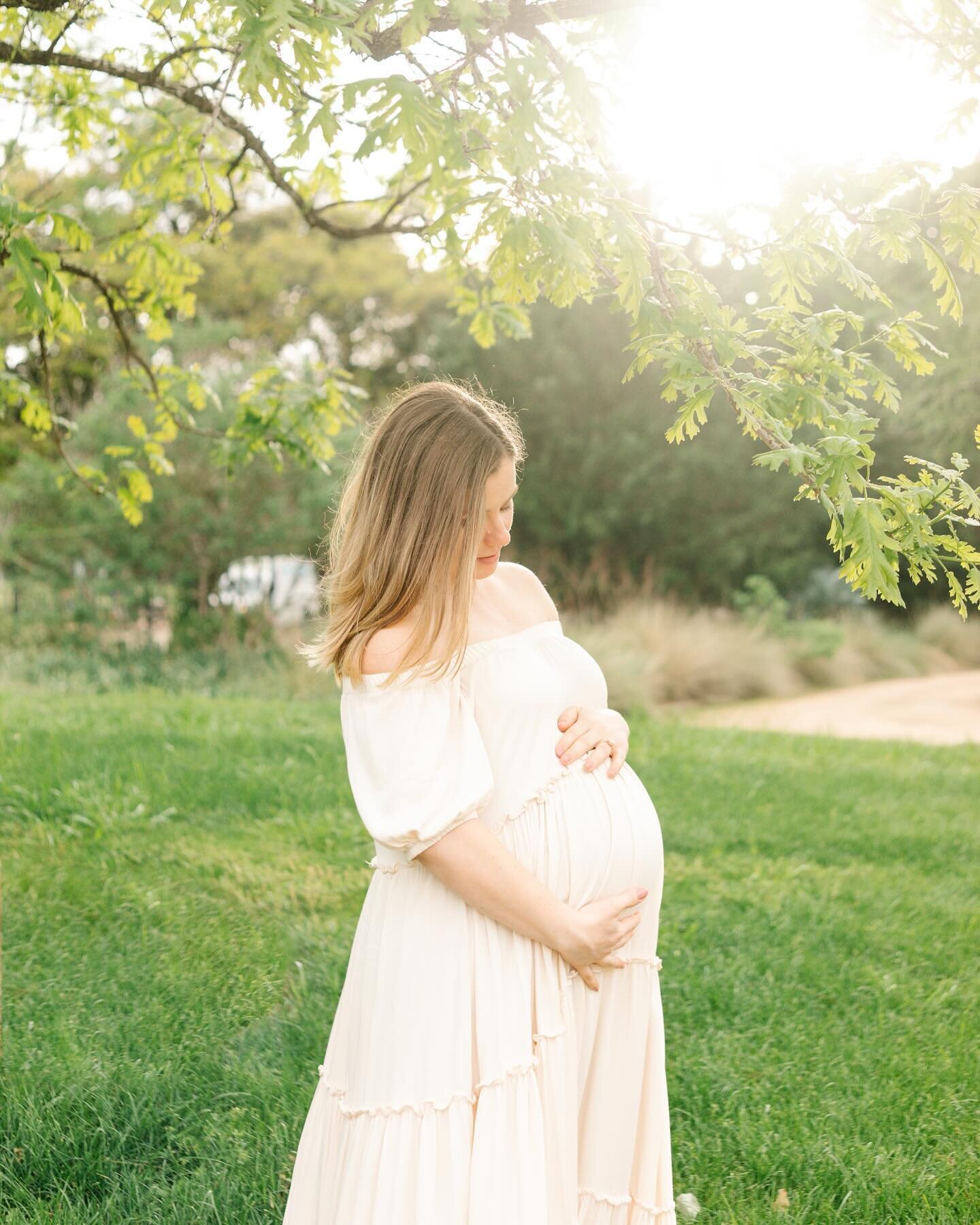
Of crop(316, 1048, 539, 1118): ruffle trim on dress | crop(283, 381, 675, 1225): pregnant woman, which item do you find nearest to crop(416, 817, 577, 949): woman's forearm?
crop(283, 381, 675, 1225): pregnant woman

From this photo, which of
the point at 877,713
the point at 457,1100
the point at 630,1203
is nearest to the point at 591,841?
the point at 457,1100

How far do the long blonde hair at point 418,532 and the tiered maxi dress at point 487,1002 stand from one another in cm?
8

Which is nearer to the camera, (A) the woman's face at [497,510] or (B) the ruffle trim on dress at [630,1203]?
(A) the woman's face at [497,510]

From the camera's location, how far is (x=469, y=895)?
1.95 metres

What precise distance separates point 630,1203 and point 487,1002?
638 mm

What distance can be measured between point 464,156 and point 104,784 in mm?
4461

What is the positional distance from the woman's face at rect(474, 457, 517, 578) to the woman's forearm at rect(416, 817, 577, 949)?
539mm

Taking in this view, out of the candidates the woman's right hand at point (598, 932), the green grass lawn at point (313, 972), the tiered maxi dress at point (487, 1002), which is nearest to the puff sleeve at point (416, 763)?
the tiered maxi dress at point (487, 1002)

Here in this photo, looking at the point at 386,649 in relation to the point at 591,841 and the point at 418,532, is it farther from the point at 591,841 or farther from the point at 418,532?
the point at 591,841

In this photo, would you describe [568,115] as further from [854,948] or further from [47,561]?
[47,561]

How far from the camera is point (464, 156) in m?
2.20

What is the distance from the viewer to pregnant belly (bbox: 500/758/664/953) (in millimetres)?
2072

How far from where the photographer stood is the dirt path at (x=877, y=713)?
405 inches

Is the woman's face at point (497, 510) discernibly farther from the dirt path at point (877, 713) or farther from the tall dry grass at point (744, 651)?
the tall dry grass at point (744, 651)
